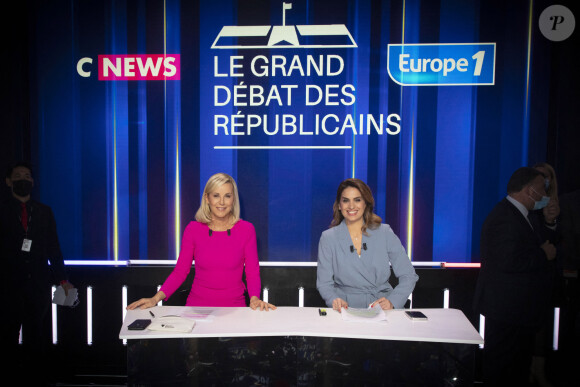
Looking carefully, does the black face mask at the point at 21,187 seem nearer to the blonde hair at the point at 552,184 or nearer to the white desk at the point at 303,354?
the white desk at the point at 303,354

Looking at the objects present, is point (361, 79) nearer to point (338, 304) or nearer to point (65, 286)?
point (338, 304)

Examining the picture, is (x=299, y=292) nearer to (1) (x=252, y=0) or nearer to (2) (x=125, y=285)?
(2) (x=125, y=285)

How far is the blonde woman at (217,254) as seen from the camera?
9.12ft

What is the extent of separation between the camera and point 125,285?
12.1ft

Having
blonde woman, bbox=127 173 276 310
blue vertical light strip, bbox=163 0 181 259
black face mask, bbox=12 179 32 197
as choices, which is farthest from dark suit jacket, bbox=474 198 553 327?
black face mask, bbox=12 179 32 197

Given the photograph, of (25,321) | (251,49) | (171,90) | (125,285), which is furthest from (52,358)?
(251,49)

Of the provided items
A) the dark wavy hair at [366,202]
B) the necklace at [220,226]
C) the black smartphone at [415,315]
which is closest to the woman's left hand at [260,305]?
the necklace at [220,226]

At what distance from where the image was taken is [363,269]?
8.98ft

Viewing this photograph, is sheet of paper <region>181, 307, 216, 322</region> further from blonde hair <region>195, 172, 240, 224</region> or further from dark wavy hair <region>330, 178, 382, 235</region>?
dark wavy hair <region>330, 178, 382, 235</region>

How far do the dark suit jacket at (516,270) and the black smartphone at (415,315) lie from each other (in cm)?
80

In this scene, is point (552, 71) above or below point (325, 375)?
above

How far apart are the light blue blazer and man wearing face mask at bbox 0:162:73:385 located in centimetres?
246

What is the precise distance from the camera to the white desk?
2117 mm

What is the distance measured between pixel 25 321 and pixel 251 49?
3179 mm
